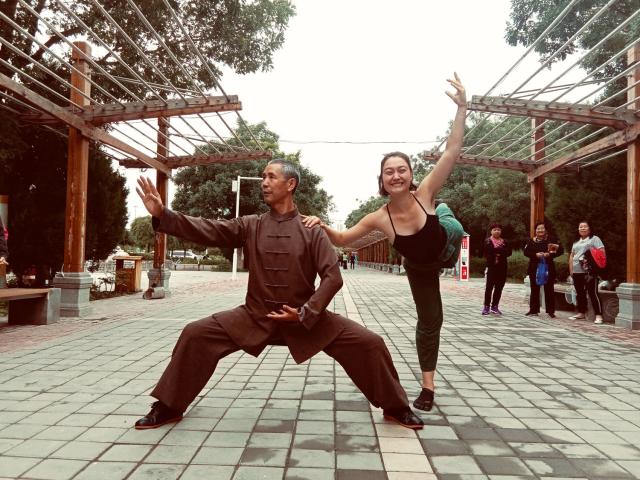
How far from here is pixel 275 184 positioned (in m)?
3.46

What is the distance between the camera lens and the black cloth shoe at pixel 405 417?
345 cm

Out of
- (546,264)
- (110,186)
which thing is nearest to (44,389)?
(546,264)

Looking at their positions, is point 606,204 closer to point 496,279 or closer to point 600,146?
point 600,146

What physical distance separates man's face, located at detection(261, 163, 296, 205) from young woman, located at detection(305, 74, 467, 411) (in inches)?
10.1

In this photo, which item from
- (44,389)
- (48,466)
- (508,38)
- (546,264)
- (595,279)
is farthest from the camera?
(508,38)

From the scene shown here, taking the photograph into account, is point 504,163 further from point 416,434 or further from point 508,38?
point 416,434

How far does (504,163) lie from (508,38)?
5.69m

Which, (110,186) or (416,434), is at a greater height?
(110,186)

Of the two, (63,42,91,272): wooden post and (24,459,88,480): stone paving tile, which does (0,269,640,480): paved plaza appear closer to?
(24,459,88,480): stone paving tile

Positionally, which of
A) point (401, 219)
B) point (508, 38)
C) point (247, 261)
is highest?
point (508, 38)

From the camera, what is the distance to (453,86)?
3.70 metres

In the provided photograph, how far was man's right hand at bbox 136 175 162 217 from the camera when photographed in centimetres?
322

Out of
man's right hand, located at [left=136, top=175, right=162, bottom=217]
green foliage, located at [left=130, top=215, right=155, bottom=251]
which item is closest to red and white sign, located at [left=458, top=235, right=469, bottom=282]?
man's right hand, located at [left=136, top=175, right=162, bottom=217]

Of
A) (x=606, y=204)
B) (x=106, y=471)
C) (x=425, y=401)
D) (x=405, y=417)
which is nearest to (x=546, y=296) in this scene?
(x=606, y=204)
